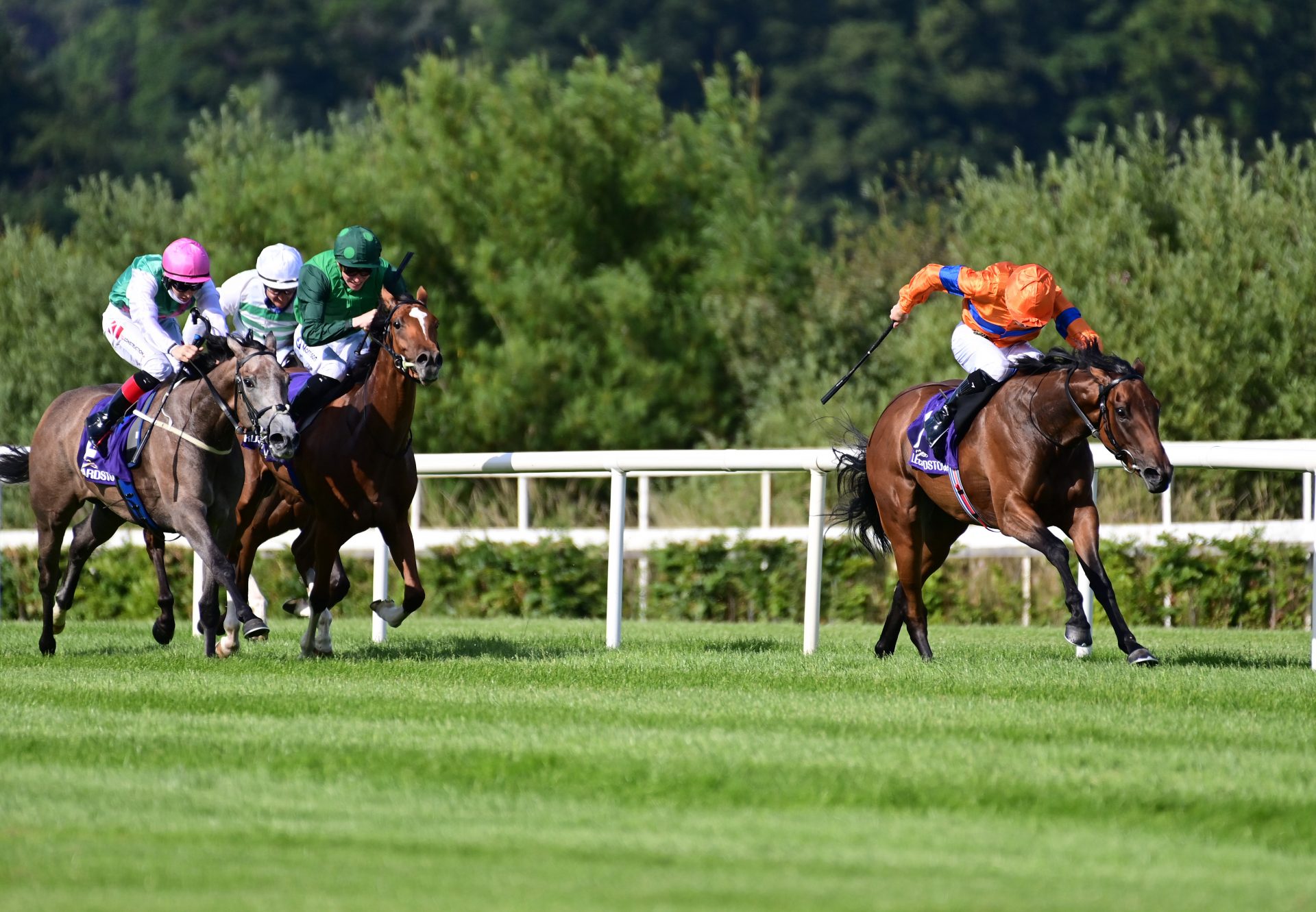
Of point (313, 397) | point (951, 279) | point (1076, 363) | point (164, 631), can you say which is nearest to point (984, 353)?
point (951, 279)

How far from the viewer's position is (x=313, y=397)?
922cm

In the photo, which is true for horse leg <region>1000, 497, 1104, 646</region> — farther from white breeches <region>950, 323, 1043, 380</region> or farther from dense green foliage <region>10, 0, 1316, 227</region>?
dense green foliage <region>10, 0, 1316, 227</region>

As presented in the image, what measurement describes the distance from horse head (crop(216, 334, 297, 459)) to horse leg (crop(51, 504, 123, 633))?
141 cm

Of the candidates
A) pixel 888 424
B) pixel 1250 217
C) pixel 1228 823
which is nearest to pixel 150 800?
pixel 1228 823

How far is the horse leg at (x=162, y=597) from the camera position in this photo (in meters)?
9.12

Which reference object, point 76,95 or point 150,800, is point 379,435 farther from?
point 76,95

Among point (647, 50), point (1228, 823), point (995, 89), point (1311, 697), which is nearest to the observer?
point (1228, 823)

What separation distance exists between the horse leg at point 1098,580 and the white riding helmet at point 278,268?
401 centimetres

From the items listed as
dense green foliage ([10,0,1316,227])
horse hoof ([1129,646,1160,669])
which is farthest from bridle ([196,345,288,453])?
dense green foliage ([10,0,1316,227])

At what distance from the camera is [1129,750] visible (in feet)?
17.9

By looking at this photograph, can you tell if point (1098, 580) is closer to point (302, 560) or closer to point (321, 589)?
point (321, 589)

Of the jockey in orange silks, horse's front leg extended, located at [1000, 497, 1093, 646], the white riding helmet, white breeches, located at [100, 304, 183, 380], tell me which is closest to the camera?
horse's front leg extended, located at [1000, 497, 1093, 646]

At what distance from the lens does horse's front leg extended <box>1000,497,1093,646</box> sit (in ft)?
26.3

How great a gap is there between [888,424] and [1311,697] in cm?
307
